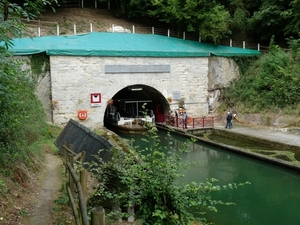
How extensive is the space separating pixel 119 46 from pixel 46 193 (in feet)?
41.1

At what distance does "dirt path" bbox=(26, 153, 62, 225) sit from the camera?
5.03m

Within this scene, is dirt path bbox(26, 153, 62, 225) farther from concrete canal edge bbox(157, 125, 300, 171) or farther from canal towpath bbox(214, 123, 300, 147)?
canal towpath bbox(214, 123, 300, 147)

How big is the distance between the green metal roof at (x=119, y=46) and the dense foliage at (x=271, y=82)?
6.09ft

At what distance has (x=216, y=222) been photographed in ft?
23.1

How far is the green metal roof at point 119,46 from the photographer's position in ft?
52.7

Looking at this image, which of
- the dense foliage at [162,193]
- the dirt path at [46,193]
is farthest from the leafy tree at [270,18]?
the dense foliage at [162,193]

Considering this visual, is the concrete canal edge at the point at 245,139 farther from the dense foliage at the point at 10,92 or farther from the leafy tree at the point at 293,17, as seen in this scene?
the leafy tree at the point at 293,17

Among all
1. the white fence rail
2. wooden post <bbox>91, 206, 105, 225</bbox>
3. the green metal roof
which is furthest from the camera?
the white fence rail

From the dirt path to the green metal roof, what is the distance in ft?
27.3

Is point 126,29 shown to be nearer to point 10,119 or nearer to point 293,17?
point 293,17

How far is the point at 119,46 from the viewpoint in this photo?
17641 millimetres

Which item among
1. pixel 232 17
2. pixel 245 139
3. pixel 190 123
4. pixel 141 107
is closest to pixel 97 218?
pixel 245 139

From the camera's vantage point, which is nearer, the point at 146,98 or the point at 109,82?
the point at 109,82

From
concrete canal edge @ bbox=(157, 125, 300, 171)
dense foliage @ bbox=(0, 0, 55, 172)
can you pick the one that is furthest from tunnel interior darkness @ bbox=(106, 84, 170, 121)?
dense foliage @ bbox=(0, 0, 55, 172)
